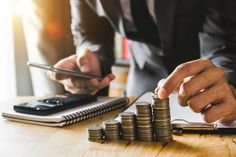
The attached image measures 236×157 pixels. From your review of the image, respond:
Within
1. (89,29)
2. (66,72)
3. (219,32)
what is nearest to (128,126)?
(66,72)

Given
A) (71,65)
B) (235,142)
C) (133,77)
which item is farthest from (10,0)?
(235,142)

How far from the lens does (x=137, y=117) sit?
22.7 inches

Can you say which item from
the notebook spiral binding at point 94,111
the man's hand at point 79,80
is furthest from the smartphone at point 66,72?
the notebook spiral binding at point 94,111

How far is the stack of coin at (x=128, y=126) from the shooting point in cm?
58

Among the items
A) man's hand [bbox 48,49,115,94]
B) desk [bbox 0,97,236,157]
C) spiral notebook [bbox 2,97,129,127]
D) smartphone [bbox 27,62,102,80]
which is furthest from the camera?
man's hand [bbox 48,49,115,94]

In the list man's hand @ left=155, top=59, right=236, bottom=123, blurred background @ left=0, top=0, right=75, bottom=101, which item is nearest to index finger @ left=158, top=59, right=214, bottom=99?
man's hand @ left=155, top=59, right=236, bottom=123

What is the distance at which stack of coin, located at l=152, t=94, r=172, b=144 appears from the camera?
567 millimetres

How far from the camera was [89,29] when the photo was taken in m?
1.25

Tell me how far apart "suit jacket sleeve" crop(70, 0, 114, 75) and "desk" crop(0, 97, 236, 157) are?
1.95ft

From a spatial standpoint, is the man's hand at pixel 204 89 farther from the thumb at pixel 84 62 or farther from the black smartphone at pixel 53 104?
the thumb at pixel 84 62

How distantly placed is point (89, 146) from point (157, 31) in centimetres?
59

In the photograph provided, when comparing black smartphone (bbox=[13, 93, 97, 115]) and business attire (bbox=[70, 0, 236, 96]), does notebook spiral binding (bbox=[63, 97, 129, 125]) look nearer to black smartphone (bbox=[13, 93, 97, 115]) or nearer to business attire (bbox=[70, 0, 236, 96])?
black smartphone (bbox=[13, 93, 97, 115])

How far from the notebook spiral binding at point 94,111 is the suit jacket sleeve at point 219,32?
236 millimetres

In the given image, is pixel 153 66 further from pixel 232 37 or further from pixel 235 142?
pixel 235 142
